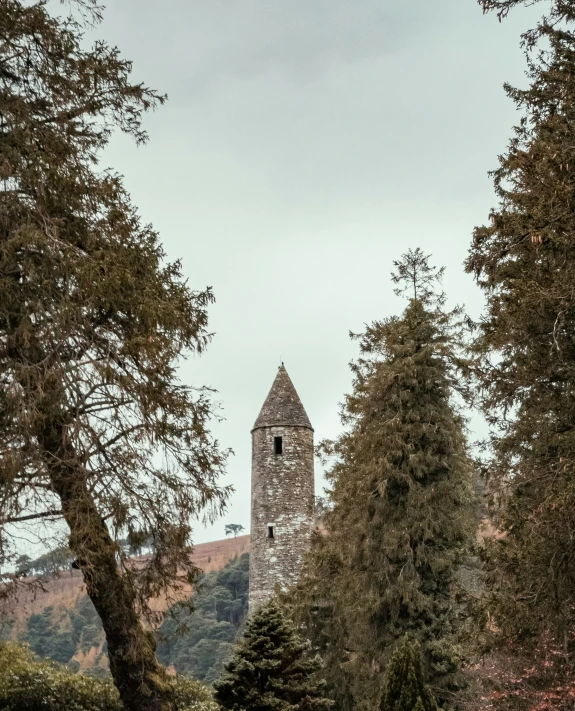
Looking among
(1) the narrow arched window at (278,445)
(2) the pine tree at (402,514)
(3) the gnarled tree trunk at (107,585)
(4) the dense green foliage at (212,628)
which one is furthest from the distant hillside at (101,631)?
(3) the gnarled tree trunk at (107,585)

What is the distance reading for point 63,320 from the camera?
1037cm

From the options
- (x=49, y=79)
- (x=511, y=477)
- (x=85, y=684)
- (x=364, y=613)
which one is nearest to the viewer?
(x=49, y=79)

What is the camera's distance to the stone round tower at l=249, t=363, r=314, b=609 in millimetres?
28688

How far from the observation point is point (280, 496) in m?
29.2

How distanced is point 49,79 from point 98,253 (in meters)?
2.81

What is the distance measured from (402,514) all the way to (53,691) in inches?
342

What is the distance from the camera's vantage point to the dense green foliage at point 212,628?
6181cm

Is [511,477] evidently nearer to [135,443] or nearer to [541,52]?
[135,443]

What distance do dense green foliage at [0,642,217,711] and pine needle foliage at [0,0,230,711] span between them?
238 cm

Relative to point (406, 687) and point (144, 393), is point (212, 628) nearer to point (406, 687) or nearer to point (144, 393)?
point (406, 687)

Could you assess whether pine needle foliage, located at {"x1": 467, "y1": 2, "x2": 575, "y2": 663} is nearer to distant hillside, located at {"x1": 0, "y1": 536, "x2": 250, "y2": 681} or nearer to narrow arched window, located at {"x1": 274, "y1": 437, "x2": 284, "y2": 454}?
narrow arched window, located at {"x1": 274, "y1": 437, "x2": 284, "y2": 454}

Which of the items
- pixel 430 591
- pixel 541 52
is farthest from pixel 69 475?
pixel 430 591

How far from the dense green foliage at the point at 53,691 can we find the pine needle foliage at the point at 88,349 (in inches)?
93.7

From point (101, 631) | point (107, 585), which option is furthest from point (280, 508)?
point (101, 631)
